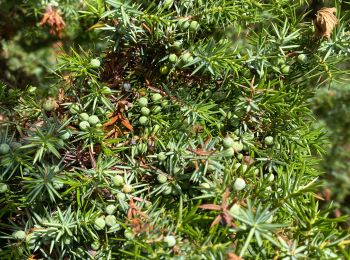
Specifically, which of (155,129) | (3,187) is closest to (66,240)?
(3,187)

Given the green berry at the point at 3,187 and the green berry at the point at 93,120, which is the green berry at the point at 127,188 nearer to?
the green berry at the point at 93,120

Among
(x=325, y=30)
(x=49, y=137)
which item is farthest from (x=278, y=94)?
(x=49, y=137)

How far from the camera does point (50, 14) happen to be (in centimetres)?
117

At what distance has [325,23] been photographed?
Result: 34.5 inches

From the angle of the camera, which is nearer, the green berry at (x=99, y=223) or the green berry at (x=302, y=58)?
the green berry at (x=99, y=223)

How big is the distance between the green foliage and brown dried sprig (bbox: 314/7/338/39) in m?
0.03

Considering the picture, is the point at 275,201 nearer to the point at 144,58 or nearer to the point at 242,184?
the point at 242,184

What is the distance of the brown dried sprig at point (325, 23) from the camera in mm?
875

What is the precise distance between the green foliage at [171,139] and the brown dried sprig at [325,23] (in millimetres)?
27

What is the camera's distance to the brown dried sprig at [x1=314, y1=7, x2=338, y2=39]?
0.87 metres

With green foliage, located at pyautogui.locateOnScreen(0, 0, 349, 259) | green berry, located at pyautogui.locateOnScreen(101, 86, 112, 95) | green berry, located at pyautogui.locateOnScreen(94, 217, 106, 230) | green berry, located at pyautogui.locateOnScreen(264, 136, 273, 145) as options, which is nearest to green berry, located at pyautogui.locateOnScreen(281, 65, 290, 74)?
green foliage, located at pyautogui.locateOnScreen(0, 0, 349, 259)

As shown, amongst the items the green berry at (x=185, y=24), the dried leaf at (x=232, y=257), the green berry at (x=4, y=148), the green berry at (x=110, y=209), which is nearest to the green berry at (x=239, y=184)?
the dried leaf at (x=232, y=257)

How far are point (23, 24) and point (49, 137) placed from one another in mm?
935

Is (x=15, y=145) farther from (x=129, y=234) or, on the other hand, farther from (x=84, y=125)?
(x=129, y=234)
